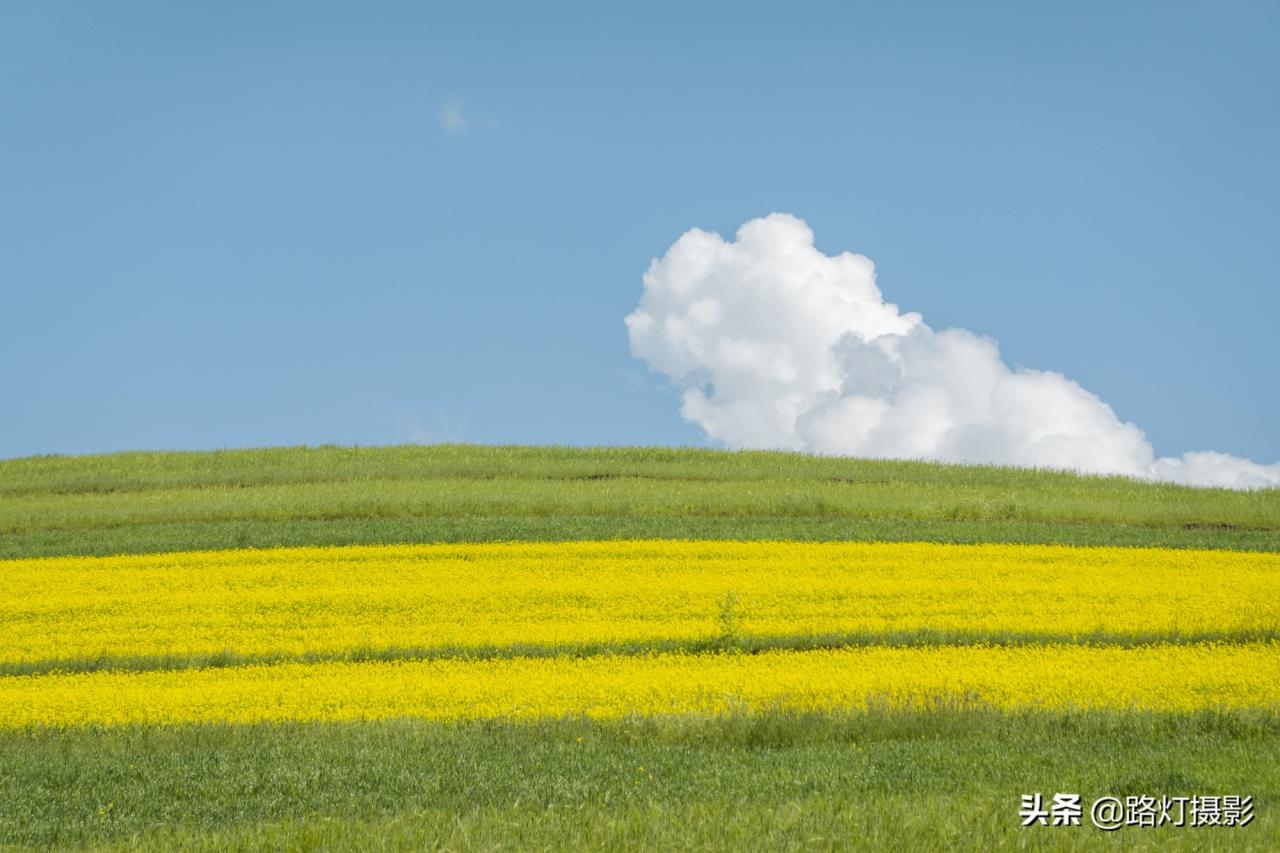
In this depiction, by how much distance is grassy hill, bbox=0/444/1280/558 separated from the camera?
31031 millimetres

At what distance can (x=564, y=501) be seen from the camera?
118 ft

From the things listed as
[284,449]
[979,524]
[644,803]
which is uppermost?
[284,449]

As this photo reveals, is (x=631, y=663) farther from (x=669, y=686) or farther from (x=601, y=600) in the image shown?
(x=601, y=600)

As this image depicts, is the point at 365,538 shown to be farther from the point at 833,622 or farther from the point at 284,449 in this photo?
the point at 284,449

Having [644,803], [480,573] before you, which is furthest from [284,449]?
[644,803]

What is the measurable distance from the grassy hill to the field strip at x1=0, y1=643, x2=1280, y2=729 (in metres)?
11.3

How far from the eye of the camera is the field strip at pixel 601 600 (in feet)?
66.1

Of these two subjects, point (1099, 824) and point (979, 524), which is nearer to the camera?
point (1099, 824)

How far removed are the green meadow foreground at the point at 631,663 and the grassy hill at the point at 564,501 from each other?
0.22 m

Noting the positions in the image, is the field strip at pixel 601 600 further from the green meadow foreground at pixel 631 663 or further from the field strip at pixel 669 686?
the field strip at pixel 669 686

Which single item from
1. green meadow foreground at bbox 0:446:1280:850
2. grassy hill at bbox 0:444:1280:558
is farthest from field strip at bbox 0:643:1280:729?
grassy hill at bbox 0:444:1280:558

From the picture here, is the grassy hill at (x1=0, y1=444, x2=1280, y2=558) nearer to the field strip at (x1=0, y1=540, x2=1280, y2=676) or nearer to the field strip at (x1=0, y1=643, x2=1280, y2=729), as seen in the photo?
the field strip at (x1=0, y1=540, x2=1280, y2=676)

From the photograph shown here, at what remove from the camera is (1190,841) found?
784cm

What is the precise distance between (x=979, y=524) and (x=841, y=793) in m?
24.2
